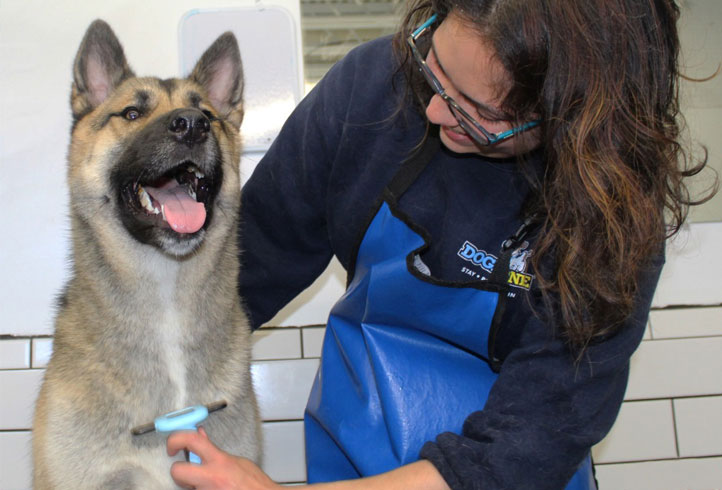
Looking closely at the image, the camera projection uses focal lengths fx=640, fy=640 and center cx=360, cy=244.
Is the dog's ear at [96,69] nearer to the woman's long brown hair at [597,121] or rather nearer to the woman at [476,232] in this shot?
the woman at [476,232]

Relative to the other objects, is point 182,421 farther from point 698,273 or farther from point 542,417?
point 698,273

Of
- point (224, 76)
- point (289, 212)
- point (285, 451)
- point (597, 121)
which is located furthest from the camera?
point (285, 451)

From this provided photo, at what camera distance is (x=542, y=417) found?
112 cm

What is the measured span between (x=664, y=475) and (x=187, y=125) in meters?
1.83

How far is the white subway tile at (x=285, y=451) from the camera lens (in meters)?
2.01

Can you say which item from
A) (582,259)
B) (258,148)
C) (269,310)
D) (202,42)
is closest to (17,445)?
(269,310)

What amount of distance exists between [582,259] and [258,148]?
1.24 meters

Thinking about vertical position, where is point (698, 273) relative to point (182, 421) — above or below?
Result: below

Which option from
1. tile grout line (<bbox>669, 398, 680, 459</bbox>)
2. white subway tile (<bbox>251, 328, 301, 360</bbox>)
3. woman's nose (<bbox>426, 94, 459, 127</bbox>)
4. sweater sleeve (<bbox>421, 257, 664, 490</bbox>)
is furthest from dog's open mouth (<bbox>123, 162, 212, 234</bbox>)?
tile grout line (<bbox>669, 398, 680, 459</bbox>)

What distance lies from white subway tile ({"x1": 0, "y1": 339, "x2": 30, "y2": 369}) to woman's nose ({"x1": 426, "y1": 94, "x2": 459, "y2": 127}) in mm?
1455

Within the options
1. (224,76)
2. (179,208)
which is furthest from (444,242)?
(224,76)

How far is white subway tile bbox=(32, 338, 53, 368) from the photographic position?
6.24 feet

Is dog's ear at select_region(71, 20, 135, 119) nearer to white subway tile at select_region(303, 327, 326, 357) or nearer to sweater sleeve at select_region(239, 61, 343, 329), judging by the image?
sweater sleeve at select_region(239, 61, 343, 329)

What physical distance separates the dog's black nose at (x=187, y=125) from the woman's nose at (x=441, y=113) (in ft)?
1.58
